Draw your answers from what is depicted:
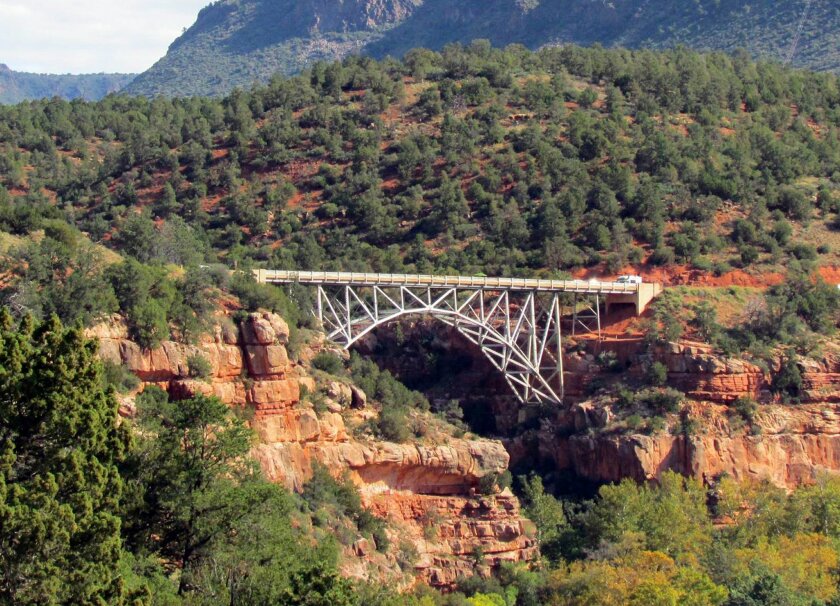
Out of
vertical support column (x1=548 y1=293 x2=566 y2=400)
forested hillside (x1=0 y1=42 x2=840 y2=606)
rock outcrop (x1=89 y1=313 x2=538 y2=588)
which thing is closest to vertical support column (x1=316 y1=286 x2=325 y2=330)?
forested hillside (x1=0 y1=42 x2=840 y2=606)

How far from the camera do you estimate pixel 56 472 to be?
30.1 metres

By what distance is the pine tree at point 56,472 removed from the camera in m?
28.6

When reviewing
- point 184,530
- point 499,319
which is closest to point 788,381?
point 499,319

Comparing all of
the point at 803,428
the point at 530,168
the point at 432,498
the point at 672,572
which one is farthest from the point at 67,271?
the point at 530,168

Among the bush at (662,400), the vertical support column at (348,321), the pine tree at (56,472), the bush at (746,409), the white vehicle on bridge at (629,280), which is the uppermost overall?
the pine tree at (56,472)

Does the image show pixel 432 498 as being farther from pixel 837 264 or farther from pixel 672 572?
pixel 837 264

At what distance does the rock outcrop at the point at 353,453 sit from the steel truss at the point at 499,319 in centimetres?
760

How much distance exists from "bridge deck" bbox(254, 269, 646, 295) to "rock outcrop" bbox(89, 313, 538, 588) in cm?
511

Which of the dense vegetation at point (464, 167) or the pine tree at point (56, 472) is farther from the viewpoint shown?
the dense vegetation at point (464, 167)

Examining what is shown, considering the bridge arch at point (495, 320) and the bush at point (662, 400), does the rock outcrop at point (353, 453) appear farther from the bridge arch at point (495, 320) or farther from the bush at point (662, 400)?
the bush at point (662, 400)

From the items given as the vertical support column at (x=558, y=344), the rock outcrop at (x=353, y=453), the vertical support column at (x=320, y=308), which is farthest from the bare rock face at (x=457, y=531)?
the vertical support column at (x=558, y=344)

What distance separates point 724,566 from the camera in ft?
171

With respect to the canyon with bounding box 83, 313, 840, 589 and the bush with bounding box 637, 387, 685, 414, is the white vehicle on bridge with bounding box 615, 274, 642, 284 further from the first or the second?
the bush with bounding box 637, 387, 685, 414

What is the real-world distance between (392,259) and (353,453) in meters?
24.1
